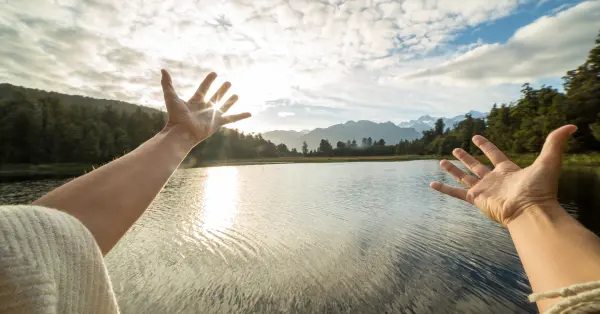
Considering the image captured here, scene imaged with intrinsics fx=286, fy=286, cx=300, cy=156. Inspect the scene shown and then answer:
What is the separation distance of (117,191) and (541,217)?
2455mm

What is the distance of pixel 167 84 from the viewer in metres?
2.08

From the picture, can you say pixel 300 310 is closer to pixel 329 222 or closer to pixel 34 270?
pixel 34 270

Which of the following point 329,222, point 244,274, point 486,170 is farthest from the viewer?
point 329,222

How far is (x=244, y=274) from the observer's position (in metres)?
9.44

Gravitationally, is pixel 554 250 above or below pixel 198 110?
below

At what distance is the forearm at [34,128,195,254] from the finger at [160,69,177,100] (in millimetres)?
397

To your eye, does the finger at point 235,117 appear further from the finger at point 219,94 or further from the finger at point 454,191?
the finger at point 454,191

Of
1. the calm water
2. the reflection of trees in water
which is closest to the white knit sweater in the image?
the calm water

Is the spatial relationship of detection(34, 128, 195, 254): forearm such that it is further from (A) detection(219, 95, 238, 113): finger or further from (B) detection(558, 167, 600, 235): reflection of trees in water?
(B) detection(558, 167, 600, 235): reflection of trees in water

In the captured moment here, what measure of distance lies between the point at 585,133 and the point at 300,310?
7483 cm

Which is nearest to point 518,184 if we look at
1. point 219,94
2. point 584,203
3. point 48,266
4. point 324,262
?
point 219,94

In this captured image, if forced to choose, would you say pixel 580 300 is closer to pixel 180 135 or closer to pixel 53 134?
pixel 180 135

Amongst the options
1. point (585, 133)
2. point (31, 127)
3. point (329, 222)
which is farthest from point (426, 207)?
point (31, 127)

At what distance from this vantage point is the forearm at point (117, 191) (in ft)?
3.92
